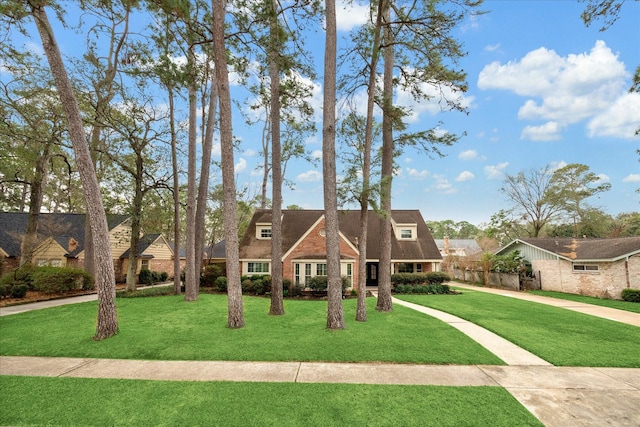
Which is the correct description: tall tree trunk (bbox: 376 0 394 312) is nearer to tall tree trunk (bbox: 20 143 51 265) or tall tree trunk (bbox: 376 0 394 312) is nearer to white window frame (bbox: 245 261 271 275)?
white window frame (bbox: 245 261 271 275)

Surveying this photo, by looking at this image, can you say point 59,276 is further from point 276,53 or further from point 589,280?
point 589,280

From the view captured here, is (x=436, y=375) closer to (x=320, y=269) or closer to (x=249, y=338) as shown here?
(x=249, y=338)

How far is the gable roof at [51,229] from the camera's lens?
20.0 meters

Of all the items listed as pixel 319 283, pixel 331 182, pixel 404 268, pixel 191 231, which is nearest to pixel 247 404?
pixel 331 182

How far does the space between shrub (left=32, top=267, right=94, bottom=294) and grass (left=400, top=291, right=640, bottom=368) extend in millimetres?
20143

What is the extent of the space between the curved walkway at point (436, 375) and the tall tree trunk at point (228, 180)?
8.98 ft

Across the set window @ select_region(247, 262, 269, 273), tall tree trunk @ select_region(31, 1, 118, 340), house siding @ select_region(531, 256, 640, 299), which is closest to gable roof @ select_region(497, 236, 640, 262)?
house siding @ select_region(531, 256, 640, 299)

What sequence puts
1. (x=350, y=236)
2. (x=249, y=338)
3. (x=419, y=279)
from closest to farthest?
(x=249, y=338) < (x=419, y=279) < (x=350, y=236)

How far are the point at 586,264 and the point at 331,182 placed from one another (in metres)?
20.1

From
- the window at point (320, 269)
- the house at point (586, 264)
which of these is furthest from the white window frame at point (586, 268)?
the window at point (320, 269)

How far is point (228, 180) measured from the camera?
8.79 m

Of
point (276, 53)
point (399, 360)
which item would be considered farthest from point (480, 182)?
point (399, 360)

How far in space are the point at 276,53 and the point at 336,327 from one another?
9.27 metres

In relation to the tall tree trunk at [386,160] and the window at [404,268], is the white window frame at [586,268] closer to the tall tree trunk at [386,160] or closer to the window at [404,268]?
the window at [404,268]
